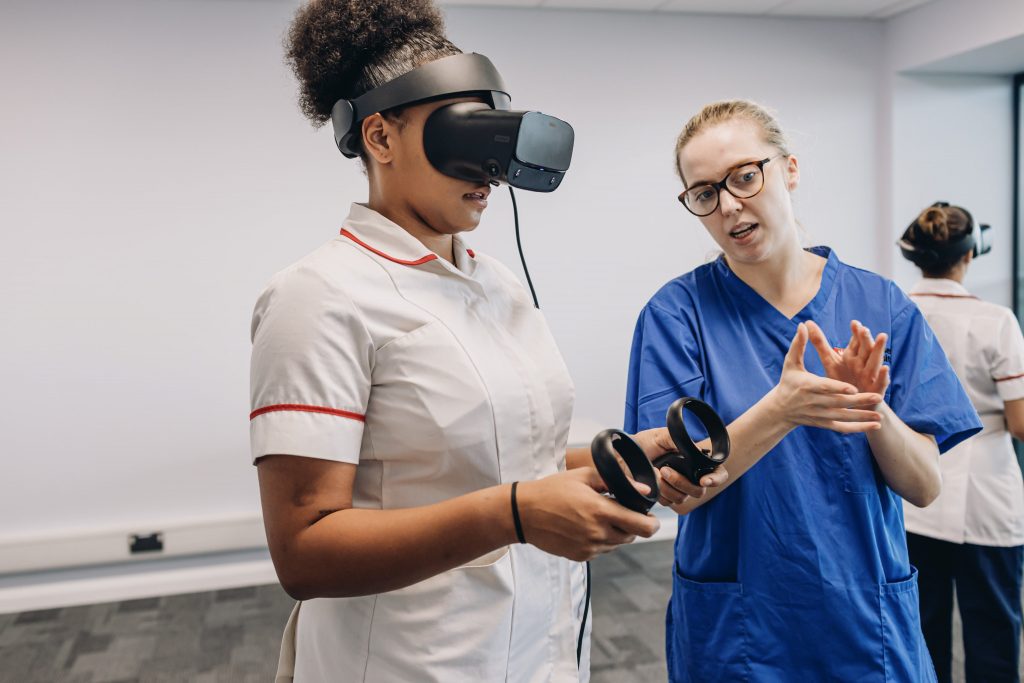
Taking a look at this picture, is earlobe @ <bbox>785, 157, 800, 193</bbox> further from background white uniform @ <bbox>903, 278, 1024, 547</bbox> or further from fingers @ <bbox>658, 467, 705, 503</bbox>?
background white uniform @ <bbox>903, 278, 1024, 547</bbox>

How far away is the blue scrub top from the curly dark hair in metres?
0.55

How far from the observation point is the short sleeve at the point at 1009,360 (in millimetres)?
2129

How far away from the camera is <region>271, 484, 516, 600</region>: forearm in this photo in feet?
2.48

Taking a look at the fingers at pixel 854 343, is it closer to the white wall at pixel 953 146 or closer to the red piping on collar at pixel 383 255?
the red piping on collar at pixel 383 255

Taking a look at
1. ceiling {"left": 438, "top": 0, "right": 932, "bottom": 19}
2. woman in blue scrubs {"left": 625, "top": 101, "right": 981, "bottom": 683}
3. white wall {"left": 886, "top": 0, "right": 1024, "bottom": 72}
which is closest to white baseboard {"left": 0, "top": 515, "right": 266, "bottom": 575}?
ceiling {"left": 438, "top": 0, "right": 932, "bottom": 19}

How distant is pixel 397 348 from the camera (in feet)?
2.79

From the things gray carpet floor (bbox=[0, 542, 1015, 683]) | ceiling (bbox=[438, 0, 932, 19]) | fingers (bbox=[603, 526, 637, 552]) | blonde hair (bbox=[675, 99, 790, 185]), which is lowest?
gray carpet floor (bbox=[0, 542, 1015, 683])

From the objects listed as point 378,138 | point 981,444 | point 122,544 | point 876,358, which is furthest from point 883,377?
point 122,544

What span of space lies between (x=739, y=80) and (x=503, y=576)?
364 cm

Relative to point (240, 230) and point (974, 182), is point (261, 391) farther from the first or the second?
point (974, 182)

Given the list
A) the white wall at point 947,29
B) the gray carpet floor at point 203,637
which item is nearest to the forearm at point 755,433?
the gray carpet floor at point 203,637

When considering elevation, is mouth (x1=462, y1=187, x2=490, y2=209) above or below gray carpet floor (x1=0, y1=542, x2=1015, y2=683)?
above

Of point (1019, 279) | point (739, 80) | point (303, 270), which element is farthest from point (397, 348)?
point (1019, 279)

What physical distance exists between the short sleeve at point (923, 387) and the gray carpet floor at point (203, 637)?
1669 millimetres
